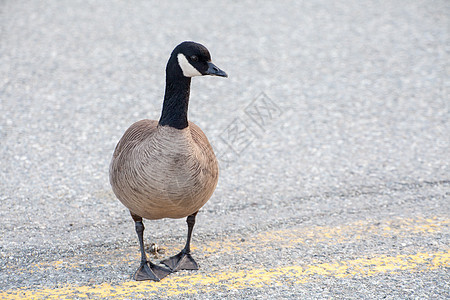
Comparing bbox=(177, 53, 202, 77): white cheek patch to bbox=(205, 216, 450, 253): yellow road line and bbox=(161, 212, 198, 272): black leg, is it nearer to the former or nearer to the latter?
bbox=(161, 212, 198, 272): black leg

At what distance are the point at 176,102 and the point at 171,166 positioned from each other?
0.42 metres

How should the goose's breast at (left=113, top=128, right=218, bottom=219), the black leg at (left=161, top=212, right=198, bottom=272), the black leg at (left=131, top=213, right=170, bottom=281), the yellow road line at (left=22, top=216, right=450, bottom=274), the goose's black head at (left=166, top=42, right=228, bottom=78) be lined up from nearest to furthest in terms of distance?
the goose's breast at (left=113, top=128, right=218, bottom=219) < the goose's black head at (left=166, top=42, right=228, bottom=78) < the black leg at (left=131, top=213, right=170, bottom=281) < the black leg at (left=161, top=212, right=198, bottom=272) < the yellow road line at (left=22, top=216, right=450, bottom=274)

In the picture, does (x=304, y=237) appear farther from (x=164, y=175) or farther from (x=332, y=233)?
(x=164, y=175)

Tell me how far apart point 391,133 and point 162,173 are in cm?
306

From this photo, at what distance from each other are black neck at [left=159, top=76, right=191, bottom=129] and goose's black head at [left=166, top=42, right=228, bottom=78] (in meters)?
0.04

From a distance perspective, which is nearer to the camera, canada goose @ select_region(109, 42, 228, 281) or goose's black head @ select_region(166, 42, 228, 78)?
canada goose @ select_region(109, 42, 228, 281)

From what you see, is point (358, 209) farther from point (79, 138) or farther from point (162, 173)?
point (79, 138)

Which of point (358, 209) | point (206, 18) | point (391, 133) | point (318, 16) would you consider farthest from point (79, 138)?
point (318, 16)

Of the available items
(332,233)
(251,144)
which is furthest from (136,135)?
(251,144)

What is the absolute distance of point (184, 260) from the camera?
3531 mm

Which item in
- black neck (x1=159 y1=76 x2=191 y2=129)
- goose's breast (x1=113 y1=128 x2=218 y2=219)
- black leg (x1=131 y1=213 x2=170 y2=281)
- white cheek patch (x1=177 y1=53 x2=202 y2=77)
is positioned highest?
white cheek patch (x1=177 y1=53 x2=202 y2=77)

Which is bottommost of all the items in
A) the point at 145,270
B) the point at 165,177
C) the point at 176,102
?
the point at 145,270

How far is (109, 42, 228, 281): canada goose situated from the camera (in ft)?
10.4

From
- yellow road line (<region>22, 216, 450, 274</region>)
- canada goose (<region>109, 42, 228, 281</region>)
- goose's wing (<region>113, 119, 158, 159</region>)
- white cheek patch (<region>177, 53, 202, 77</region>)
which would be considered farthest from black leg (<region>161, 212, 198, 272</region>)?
white cheek patch (<region>177, 53, 202, 77</region>)
